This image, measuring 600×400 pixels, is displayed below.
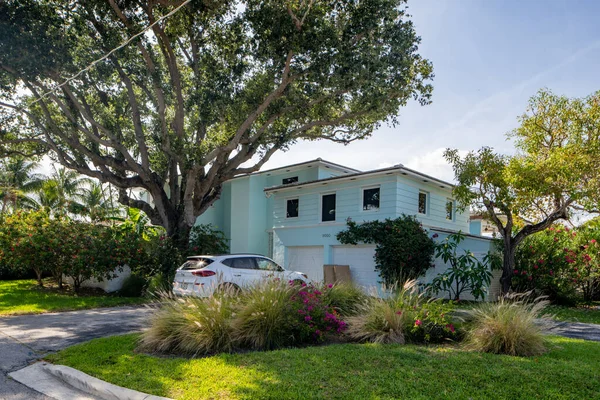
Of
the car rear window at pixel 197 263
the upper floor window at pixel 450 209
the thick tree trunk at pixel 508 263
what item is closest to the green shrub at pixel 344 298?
the car rear window at pixel 197 263

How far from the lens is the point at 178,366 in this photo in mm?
6039

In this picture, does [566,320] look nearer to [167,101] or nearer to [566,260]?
[566,260]

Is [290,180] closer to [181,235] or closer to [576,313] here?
[181,235]

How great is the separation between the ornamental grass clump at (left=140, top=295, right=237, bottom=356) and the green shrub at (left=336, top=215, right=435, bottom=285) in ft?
34.8

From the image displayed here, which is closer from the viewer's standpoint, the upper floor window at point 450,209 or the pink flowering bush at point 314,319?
the pink flowering bush at point 314,319

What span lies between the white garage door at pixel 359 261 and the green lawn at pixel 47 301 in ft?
28.1

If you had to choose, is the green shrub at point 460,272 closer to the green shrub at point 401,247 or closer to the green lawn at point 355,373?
the green shrub at point 401,247

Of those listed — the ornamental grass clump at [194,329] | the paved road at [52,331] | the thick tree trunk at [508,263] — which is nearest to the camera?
the paved road at [52,331]

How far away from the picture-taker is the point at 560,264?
617 inches

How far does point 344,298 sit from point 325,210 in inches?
453

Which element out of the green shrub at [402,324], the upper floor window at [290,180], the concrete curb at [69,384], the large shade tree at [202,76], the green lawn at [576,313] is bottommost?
the green lawn at [576,313]

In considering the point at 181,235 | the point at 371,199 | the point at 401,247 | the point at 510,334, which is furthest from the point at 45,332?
the point at 371,199

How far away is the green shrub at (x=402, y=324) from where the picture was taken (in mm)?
7480

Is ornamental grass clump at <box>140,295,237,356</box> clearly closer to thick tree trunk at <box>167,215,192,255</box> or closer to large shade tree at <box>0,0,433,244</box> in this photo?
large shade tree at <box>0,0,433,244</box>
